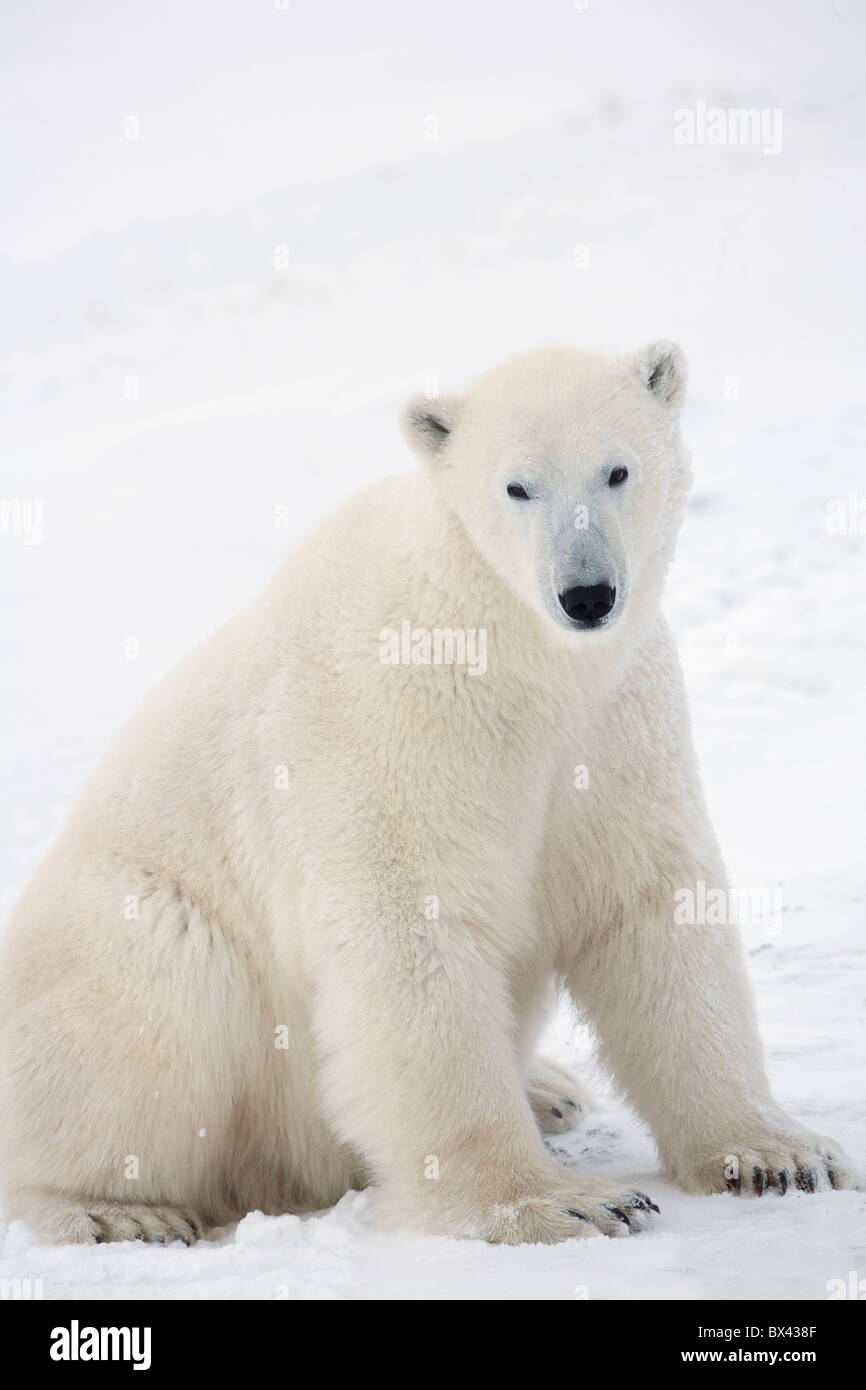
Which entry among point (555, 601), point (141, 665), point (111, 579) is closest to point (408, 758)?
point (555, 601)

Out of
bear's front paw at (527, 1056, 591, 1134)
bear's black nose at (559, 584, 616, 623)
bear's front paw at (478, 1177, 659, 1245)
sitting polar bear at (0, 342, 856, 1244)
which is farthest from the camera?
bear's front paw at (527, 1056, 591, 1134)

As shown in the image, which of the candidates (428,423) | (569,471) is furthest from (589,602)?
(428,423)

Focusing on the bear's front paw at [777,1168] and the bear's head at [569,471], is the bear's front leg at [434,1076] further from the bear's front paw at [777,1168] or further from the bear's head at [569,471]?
the bear's head at [569,471]

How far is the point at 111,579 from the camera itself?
11.8 metres

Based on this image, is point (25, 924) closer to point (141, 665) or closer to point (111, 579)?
point (141, 665)

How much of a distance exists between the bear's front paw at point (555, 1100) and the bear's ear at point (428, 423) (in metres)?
1.95

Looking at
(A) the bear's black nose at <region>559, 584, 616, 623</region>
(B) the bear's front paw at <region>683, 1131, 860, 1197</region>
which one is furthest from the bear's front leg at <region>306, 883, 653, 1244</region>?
(A) the bear's black nose at <region>559, 584, 616, 623</region>

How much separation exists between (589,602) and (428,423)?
0.69 m

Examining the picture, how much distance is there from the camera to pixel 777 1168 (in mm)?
3498

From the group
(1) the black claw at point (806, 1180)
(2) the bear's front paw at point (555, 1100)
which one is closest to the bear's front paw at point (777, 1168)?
(1) the black claw at point (806, 1180)

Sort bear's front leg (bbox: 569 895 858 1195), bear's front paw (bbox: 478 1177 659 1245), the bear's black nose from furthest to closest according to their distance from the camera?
1. bear's front leg (bbox: 569 895 858 1195)
2. the bear's black nose
3. bear's front paw (bbox: 478 1177 659 1245)

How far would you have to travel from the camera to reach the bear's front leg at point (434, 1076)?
3.35 metres

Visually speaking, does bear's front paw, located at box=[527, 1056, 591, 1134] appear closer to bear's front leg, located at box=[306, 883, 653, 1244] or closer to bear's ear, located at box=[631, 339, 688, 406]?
bear's front leg, located at box=[306, 883, 653, 1244]

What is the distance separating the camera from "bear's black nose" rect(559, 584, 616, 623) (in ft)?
10.9
